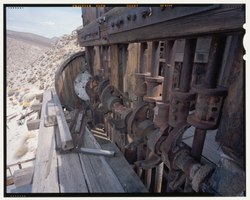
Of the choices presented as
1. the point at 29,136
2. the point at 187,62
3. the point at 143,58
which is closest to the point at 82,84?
the point at 143,58

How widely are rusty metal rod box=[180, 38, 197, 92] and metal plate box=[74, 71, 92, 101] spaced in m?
2.95

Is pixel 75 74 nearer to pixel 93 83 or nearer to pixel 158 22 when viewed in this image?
pixel 93 83

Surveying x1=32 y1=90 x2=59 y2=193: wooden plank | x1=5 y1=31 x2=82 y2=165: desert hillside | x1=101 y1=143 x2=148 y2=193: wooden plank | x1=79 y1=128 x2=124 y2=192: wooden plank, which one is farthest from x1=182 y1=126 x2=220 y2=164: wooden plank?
x1=5 y1=31 x2=82 y2=165: desert hillside

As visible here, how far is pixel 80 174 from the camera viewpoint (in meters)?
1.45

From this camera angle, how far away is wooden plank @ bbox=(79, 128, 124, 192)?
1.32m

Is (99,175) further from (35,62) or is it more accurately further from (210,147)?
(35,62)

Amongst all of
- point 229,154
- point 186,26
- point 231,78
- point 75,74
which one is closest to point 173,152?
point 229,154

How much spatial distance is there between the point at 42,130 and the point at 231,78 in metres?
2.32

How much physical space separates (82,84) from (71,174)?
2549 millimetres

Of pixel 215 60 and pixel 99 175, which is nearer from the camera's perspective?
pixel 215 60

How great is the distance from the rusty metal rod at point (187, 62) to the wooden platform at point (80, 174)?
1007mm

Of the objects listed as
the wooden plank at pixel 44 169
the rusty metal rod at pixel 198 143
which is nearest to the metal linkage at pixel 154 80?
the rusty metal rod at pixel 198 143

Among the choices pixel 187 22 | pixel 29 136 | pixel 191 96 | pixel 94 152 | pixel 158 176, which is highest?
pixel 187 22

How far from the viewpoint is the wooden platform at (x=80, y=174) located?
1303 mm
